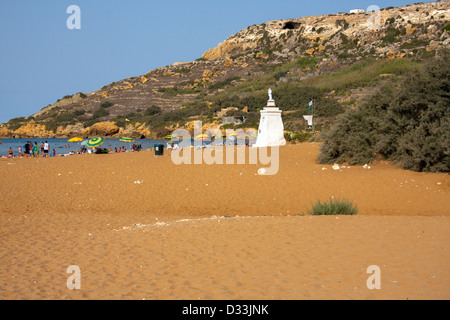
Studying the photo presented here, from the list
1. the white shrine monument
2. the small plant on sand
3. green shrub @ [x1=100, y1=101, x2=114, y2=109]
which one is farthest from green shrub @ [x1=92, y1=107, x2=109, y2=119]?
the small plant on sand

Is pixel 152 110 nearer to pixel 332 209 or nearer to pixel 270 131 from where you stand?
pixel 270 131

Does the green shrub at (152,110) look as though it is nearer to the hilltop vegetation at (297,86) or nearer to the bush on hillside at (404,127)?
the hilltop vegetation at (297,86)

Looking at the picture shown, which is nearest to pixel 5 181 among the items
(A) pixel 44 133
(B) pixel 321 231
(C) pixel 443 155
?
(B) pixel 321 231

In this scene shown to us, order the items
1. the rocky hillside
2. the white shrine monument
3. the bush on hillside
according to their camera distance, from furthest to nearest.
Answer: the rocky hillside, the white shrine monument, the bush on hillside

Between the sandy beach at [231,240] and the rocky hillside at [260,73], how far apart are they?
119 feet

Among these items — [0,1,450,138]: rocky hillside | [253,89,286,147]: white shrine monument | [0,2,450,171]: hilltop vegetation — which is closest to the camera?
[0,2,450,171]: hilltop vegetation

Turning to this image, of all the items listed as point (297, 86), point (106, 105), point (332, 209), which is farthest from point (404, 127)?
point (106, 105)

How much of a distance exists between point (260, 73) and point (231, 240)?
A: 93179 millimetres

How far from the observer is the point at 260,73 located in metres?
99.2

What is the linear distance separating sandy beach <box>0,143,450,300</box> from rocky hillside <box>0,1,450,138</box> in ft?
119

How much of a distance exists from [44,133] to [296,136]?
7688 centimetres

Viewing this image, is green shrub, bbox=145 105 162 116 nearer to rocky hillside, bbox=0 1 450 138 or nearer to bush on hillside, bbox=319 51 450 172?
rocky hillside, bbox=0 1 450 138

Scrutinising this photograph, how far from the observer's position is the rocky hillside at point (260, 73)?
7112 cm

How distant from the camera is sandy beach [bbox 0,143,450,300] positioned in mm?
6138
